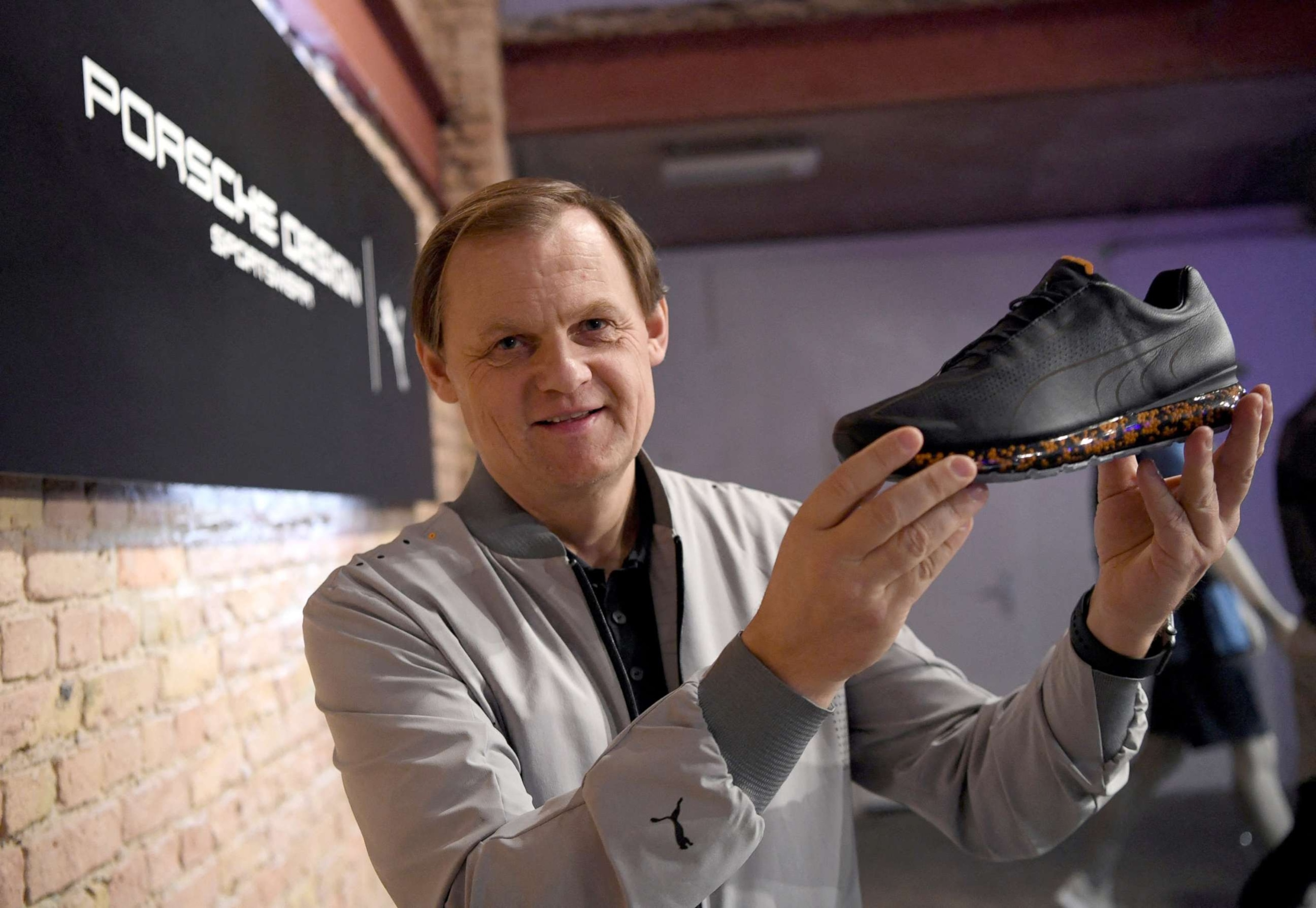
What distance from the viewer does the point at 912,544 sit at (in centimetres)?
68

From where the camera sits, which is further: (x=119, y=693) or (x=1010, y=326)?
(x=119, y=693)

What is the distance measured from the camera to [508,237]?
0.99 m

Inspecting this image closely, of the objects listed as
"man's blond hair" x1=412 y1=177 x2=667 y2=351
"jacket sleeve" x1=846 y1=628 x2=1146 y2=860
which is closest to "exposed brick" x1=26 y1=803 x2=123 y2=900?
"man's blond hair" x1=412 y1=177 x2=667 y2=351

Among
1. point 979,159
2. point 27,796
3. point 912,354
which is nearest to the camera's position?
point 27,796

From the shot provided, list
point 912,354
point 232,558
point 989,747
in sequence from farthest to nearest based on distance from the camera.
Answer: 1. point 912,354
2. point 232,558
3. point 989,747

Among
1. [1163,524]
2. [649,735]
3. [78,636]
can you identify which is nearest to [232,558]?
[78,636]

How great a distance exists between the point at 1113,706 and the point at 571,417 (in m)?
0.62

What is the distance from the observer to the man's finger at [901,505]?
2.15ft

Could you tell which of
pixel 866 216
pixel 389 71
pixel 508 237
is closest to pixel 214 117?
pixel 508 237

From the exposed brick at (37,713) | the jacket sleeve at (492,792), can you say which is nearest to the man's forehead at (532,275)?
the jacket sleeve at (492,792)

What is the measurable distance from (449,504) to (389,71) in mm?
2472

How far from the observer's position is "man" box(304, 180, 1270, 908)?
694mm

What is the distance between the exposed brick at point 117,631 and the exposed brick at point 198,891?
419 mm

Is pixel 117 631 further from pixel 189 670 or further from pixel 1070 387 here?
pixel 1070 387
